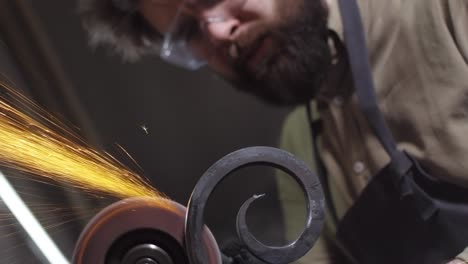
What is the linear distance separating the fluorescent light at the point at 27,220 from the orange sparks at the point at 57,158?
2 centimetres

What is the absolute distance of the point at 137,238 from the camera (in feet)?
0.86

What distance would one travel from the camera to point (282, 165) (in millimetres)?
253

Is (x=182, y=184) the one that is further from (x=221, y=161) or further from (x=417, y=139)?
(x=417, y=139)

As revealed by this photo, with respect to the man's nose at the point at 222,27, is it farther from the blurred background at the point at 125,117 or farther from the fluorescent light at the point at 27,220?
the fluorescent light at the point at 27,220

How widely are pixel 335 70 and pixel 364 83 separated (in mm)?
140

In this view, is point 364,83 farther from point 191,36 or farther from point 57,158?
point 57,158

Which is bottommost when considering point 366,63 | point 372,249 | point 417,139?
point 372,249

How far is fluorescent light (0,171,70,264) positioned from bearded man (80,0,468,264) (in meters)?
0.32

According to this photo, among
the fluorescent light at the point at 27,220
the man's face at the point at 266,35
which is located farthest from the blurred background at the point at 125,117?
the man's face at the point at 266,35

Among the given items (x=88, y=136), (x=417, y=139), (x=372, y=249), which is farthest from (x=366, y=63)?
(x=88, y=136)

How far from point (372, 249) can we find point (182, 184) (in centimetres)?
42

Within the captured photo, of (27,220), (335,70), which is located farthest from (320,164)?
(27,220)

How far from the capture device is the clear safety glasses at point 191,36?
775mm

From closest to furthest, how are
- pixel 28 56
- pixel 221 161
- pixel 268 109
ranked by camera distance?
pixel 221 161, pixel 28 56, pixel 268 109
